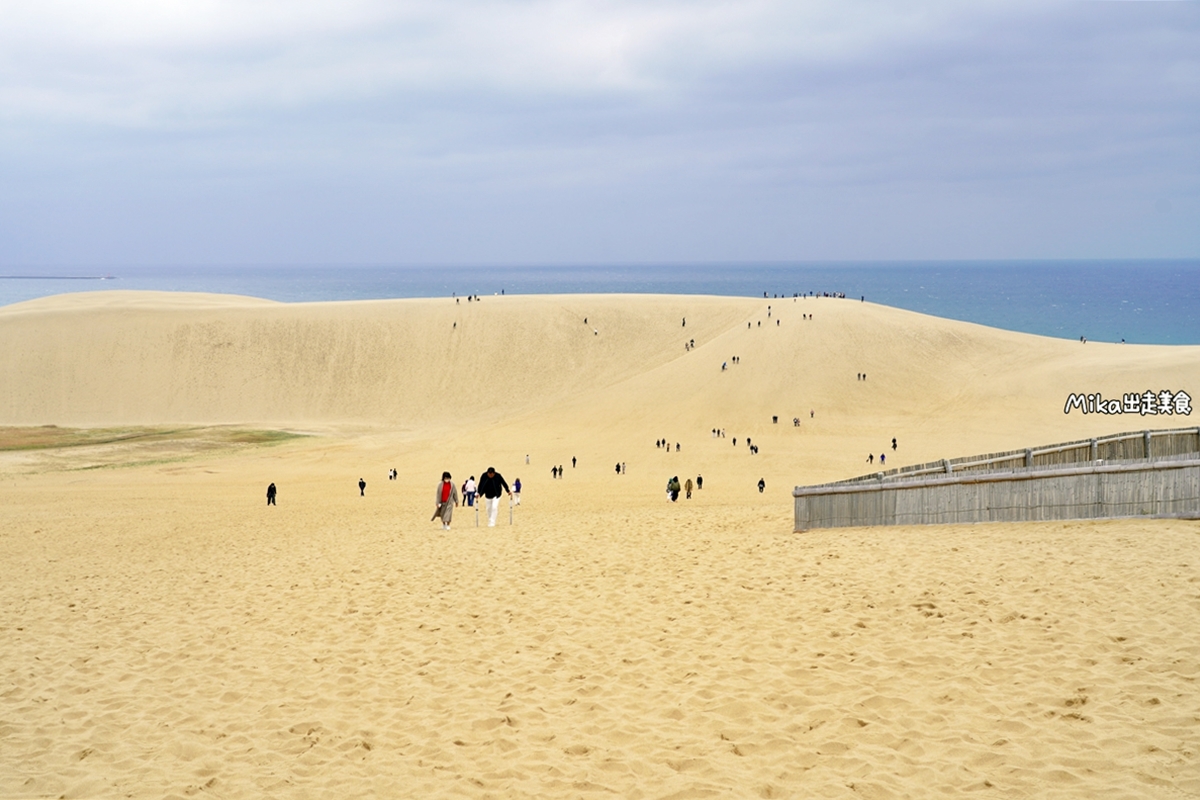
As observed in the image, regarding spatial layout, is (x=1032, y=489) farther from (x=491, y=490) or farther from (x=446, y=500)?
(x=446, y=500)

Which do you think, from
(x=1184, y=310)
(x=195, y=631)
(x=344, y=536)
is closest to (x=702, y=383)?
(x=344, y=536)

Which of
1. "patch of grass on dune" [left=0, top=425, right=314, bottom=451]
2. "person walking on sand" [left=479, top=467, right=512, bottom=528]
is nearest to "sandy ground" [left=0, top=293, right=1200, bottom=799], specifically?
"person walking on sand" [left=479, top=467, right=512, bottom=528]

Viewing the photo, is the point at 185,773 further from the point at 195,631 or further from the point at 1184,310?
the point at 1184,310

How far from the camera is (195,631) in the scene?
10234 millimetres

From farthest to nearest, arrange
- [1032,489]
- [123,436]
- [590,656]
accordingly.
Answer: [123,436], [1032,489], [590,656]

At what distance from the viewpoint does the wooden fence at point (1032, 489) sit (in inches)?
A: 462

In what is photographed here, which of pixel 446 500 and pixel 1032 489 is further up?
pixel 1032 489

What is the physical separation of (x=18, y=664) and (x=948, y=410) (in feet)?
165

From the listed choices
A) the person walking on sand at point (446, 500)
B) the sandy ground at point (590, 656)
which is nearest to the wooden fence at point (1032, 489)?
the sandy ground at point (590, 656)

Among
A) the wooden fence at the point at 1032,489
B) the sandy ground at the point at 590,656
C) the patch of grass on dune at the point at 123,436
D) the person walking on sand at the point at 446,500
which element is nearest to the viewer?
the sandy ground at the point at 590,656

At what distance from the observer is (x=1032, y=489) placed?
1246 centimetres

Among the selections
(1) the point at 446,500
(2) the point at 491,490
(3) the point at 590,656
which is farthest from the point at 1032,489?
(1) the point at 446,500

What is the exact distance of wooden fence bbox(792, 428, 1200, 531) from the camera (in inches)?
462

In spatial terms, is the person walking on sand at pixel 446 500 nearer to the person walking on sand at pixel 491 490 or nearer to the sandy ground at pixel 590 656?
the sandy ground at pixel 590 656
